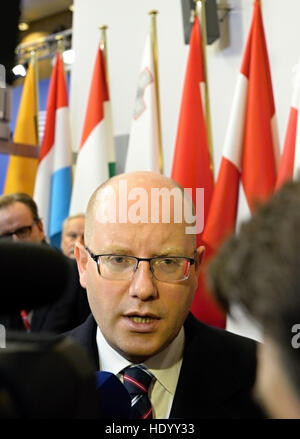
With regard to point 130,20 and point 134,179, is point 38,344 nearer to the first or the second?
point 134,179

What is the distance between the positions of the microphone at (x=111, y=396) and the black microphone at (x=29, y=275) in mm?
215

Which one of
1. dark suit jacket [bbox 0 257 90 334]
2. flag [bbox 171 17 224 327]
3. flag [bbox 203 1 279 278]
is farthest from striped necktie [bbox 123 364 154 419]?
flag [bbox 171 17 224 327]

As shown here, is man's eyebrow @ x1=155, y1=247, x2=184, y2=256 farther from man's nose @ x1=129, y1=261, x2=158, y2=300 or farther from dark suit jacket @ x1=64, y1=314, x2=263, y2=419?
dark suit jacket @ x1=64, y1=314, x2=263, y2=419

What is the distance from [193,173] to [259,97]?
565 millimetres

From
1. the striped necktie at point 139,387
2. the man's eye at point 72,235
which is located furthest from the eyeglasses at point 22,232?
the striped necktie at point 139,387

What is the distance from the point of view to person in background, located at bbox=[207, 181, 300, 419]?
0.41m

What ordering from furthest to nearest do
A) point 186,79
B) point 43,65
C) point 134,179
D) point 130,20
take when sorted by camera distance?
1. point 43,65
2. point 130,20
3. point 186,79
4. point 134,179

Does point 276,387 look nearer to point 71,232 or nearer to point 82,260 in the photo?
point 82,260

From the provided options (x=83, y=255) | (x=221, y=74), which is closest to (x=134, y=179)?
(x=83, y=255)

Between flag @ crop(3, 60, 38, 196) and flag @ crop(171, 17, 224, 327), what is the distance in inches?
63.8

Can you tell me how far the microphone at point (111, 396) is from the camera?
2.17 ft

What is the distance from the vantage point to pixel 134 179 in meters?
1.43

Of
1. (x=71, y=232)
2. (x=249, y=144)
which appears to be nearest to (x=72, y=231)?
(x=71, y=232)

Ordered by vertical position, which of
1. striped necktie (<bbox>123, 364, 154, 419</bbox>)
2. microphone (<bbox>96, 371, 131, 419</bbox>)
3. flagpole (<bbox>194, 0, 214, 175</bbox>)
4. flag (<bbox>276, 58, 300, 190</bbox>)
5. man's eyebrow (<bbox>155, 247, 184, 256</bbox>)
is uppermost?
flagpole (<bbox>194, 0, 214, 175</bbox>)
